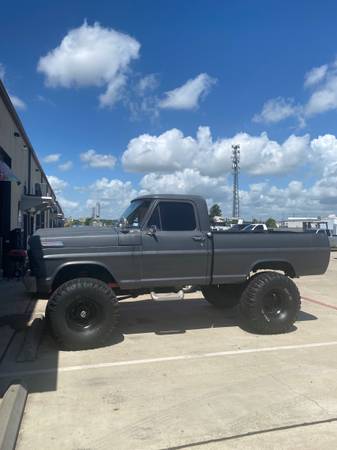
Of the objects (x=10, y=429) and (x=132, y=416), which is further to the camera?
(x=132, y=416)

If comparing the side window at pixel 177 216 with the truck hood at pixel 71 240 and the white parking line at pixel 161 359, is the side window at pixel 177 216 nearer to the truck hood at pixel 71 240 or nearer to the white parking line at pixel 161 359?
the truck hood at pixel 71 240

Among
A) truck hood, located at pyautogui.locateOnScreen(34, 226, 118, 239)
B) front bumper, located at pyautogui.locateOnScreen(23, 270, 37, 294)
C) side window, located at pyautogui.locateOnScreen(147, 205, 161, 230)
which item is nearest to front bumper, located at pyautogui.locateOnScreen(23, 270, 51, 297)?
front bumper, located at pyautogui.locateOnScreen(23, 270, 37, 294)

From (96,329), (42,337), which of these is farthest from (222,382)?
(42,337)

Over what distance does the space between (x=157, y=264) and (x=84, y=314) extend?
4.35 feet

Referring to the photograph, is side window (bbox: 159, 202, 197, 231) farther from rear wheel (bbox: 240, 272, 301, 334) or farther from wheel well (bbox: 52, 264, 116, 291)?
rear wheel (bbox: 240, 272, 301, 334)

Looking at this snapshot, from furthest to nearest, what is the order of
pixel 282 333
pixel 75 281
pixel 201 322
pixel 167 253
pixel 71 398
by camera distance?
pixel 201 322
pixel 282 333
pixel 167 253
pixel 75 281
pixel 71 398

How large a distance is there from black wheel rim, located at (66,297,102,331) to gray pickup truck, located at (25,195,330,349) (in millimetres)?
14

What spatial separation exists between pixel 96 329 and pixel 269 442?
11.2 feet

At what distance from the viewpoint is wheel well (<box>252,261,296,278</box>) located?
7.67m

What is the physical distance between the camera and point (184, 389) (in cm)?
502

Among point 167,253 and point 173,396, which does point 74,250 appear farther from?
point 173,396

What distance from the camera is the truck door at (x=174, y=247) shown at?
23.0 ft

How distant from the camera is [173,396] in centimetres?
482

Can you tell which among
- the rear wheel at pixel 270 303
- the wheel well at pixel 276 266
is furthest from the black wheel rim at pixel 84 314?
the wheel well at pixel 276 266
